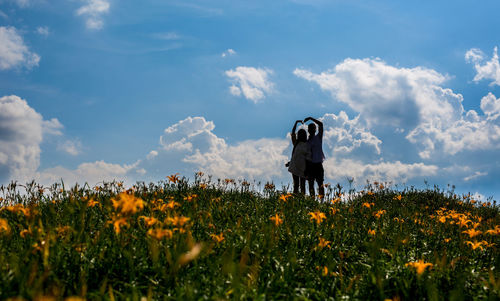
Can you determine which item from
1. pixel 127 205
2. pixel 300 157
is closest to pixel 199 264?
pixel 127 205

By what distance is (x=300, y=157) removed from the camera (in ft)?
33.0

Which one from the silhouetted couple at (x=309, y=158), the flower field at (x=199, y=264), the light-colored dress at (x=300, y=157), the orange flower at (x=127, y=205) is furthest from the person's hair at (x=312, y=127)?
the orange flower at (x=127, y=205)

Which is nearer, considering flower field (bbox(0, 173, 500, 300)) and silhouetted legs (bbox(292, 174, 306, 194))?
flower field (bbox(0, 173, 500, 300))

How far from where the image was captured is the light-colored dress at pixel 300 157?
10016 mm

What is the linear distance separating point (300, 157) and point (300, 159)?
6cm

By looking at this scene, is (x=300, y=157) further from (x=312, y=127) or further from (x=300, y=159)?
(x=312, y=127)

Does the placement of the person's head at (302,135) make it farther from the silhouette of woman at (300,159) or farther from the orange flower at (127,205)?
the orange flower at (127,205)

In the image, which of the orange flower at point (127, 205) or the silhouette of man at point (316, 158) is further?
the silhouette of man at point (316, 158)

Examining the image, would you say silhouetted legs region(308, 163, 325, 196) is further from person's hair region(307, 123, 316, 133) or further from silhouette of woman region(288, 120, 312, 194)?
person's hair region(307, 123, 316, 133)

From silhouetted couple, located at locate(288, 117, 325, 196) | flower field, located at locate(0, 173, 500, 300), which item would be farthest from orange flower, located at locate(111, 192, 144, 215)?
silhouetted couple, located at locate(288, 117, 325, 196)

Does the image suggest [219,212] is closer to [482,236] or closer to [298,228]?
[298,228]

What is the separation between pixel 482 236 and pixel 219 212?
412cm

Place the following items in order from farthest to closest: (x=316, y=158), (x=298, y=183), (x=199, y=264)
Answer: (x=298, y=183), (x=316, y=158), (x=199, y=264)

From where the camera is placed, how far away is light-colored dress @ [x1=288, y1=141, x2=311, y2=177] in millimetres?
10016
